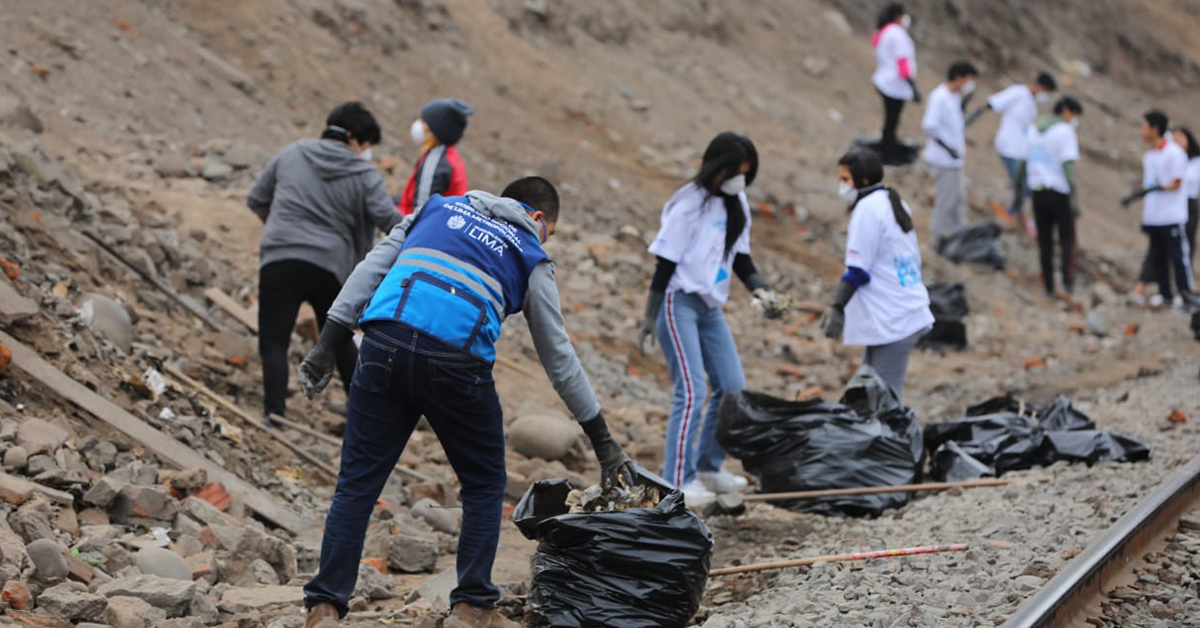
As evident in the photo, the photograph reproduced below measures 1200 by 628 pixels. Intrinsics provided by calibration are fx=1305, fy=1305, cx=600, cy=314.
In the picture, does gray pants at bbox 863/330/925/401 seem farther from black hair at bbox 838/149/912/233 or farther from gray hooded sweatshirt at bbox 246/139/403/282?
gray hooded sweatshirt at bbox 246/139/403/282

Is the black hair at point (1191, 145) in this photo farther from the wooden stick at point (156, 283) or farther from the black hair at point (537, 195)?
the black hair at point (537, 195)

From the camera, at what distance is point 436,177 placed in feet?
23.9

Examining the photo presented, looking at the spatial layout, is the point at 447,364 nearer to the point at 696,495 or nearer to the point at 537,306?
the point at 537,306

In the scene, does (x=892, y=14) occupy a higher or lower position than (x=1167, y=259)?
higher

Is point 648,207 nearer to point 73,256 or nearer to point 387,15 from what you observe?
point 387,15

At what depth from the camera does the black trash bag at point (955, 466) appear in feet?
23.1

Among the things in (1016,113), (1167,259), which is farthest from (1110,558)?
(1016,113)

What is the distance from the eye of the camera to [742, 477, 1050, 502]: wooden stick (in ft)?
21.0

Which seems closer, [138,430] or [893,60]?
[138,430]

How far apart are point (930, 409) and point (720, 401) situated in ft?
12.3

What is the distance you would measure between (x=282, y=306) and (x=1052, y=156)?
30.7 ft

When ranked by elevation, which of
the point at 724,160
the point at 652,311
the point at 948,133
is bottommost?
the point at 652,311

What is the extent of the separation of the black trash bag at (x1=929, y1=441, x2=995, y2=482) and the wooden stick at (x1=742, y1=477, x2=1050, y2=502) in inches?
5.3

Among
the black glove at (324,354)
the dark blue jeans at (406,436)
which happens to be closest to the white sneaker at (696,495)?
the dark blue jeans at (406,436)
